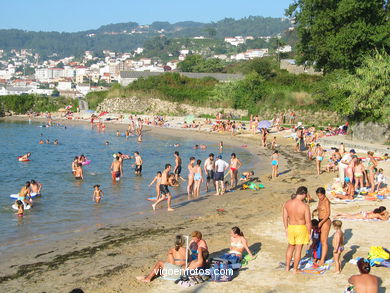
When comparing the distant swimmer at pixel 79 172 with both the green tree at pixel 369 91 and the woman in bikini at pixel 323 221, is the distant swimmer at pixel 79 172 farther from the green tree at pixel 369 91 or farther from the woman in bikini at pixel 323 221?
the woman in bikini at pixel 323 221

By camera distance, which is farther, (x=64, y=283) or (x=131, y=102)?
(x=131, y=102)

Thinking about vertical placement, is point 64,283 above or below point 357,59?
below

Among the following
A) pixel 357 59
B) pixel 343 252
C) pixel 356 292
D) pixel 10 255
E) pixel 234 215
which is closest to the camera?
pixel 356 292

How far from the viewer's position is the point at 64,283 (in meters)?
9.57

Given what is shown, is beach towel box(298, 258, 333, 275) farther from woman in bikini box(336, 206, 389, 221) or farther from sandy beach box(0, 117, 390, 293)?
woman in bikini box(336, 206, 389, 221)

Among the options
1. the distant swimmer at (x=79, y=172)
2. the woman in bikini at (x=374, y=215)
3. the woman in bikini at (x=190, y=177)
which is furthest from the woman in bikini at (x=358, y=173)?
the distant swimmer at (x=79, y=172)

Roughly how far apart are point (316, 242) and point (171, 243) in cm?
366

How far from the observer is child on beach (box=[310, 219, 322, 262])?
380 inches

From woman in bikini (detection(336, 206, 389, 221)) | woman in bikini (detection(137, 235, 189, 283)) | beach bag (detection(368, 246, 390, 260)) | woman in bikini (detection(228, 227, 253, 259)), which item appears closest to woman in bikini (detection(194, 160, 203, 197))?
woman in bikini (detection(336, 206, 389, 221))

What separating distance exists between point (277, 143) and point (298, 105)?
1026cm

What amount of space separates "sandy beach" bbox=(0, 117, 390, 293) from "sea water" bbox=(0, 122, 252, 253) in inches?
42.8

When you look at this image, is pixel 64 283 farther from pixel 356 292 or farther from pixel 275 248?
pixel 356 292

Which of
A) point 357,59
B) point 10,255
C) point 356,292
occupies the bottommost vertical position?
point 10,255

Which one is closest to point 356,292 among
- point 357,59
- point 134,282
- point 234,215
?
point 134,282
